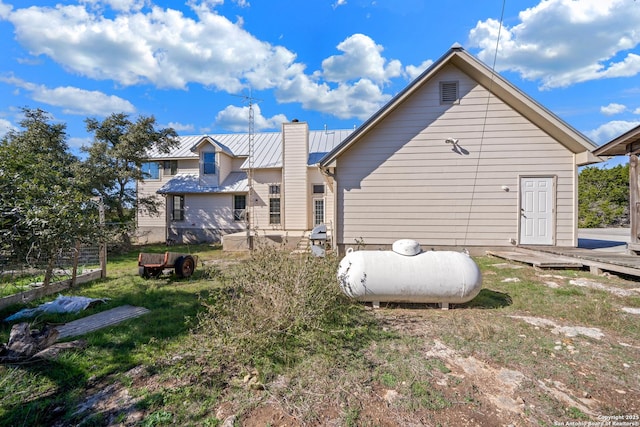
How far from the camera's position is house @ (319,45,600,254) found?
8391 mm

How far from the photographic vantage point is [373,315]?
14.6ft

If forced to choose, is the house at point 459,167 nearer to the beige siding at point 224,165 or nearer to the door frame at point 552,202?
the door frame at point 552,202

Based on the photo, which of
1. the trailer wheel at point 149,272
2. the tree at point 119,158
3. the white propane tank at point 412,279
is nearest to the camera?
the white propane tank at point 412,279

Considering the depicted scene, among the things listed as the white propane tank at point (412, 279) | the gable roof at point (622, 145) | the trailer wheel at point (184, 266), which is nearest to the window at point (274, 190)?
the trailer wheel at point (184, 266)

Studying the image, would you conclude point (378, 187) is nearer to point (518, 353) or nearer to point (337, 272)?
point (337, 272)

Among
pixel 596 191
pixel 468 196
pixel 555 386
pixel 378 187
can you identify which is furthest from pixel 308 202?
pixel 596 191

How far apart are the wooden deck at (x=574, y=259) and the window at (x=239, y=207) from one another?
12.9 meters

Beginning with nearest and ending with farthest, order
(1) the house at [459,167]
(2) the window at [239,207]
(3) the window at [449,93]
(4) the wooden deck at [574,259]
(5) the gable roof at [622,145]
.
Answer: (4) the wooden deck at [574,259] → (5) the gable roof at [622,145] → (1) the house at [459,167] → (3) the window at [449,93] → (2) the window at [239,207]

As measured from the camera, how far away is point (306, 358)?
3117mm

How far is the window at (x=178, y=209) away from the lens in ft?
57.3

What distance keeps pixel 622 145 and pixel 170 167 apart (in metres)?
21.1

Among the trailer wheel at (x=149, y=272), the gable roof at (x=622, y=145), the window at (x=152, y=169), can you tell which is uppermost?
the window at (x=152, y=169)

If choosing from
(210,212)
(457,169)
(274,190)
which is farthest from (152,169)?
(457,169)

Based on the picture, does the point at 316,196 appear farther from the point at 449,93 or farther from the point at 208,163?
the point at 449,93
